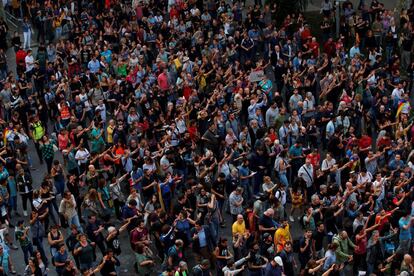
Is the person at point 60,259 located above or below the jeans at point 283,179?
above

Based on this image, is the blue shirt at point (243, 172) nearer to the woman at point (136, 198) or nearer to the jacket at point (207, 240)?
the jacket at point (207, 240)

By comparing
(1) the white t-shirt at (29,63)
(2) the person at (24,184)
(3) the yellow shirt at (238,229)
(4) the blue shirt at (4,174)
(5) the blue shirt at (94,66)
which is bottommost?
(3) the yellow shirt at (238,229)

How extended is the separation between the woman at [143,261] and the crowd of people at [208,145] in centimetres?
5

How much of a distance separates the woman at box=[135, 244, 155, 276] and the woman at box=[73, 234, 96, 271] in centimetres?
92

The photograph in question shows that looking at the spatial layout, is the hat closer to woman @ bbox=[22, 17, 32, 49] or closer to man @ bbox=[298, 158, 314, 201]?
man @ bbox=[298, 158, 314, 201]

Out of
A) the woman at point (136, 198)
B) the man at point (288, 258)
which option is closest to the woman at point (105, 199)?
the woman at point (136, 198)

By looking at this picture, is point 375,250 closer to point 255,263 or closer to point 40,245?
point 255,263

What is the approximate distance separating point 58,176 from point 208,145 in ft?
12.6

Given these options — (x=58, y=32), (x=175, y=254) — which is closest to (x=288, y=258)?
(x=175, y=254)

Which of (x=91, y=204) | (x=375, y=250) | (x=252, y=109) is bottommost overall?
(x=375, y=250)

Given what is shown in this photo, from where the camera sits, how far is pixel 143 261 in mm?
17766

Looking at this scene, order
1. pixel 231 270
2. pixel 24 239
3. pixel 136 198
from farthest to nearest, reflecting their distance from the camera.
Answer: pixel 136 198 → pixel 24 239 → pixel 231 270

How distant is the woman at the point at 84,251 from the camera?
690 inches

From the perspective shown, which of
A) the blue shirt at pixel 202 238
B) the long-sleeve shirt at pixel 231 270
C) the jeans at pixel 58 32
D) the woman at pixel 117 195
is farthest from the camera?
the jeans at pixel 58 32
